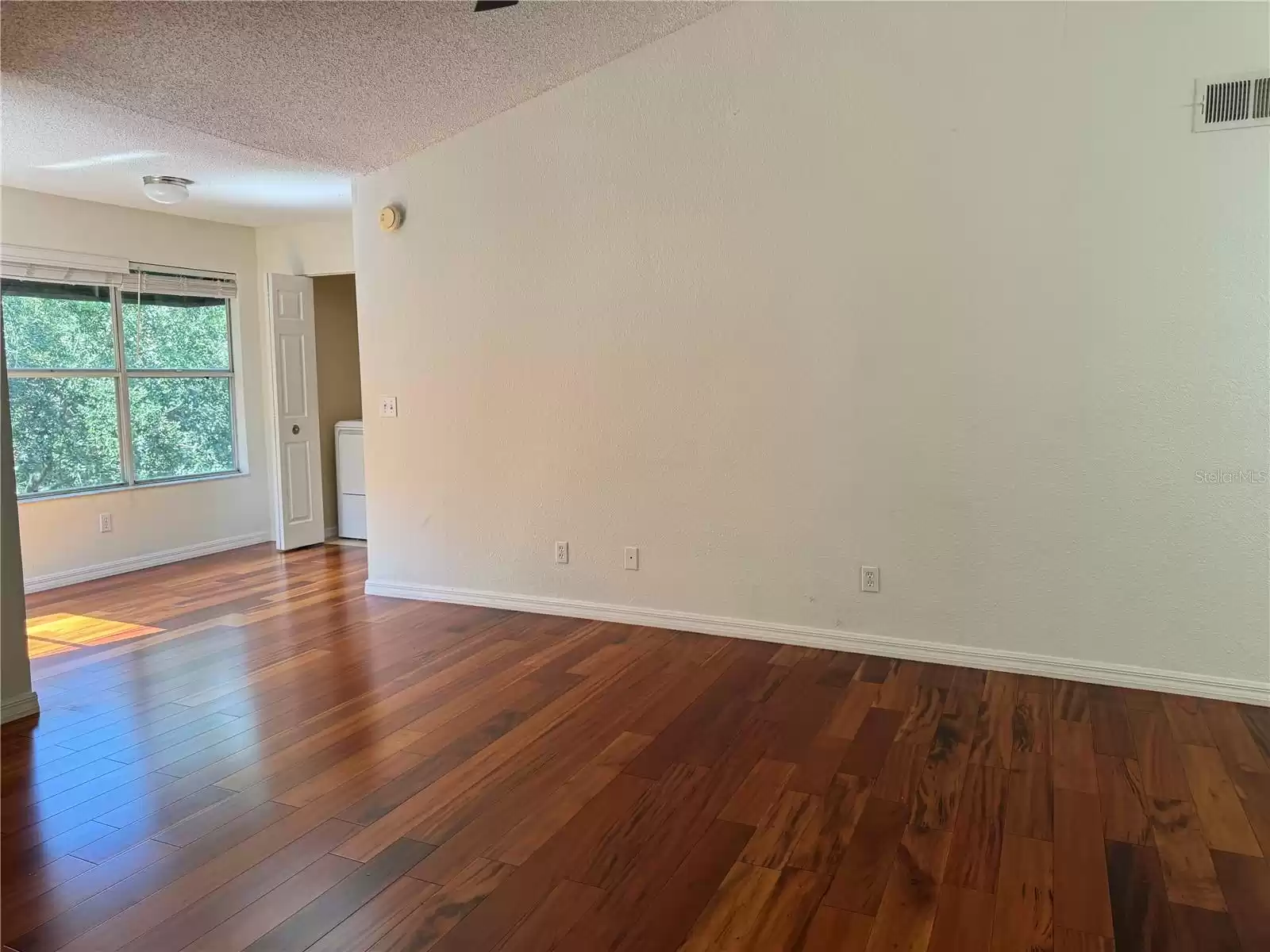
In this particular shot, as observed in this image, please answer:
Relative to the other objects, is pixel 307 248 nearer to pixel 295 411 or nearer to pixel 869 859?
pixel 295 411

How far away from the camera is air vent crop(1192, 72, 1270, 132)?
3.05 meters

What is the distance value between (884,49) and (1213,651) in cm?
265

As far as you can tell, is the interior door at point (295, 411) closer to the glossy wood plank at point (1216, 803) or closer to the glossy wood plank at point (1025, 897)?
the glossy wood plank at point (1025, 897)

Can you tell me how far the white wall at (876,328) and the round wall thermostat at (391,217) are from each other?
0.21 feet

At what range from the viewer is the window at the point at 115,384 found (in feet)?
16.9

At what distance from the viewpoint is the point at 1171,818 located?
2391mm

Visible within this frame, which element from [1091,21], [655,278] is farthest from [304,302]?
[1091,21]

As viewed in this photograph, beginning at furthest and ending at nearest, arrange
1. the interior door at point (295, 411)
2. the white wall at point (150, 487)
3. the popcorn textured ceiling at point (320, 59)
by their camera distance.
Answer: the interior door at point (295, 411) < the white wall at point (150, 487) < the popcorn textured ceiling at point (320, 59)

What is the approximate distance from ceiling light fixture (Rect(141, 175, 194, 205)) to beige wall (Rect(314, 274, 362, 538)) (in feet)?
5.95

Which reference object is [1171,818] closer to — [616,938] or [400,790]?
[616,938]

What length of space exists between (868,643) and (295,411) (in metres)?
4.38

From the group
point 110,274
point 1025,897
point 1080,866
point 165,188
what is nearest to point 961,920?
point 1025,897

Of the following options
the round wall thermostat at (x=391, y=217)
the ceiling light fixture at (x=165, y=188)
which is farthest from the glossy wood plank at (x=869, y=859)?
the ceiling light fixture at (x=165, y=188)

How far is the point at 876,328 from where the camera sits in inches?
144
